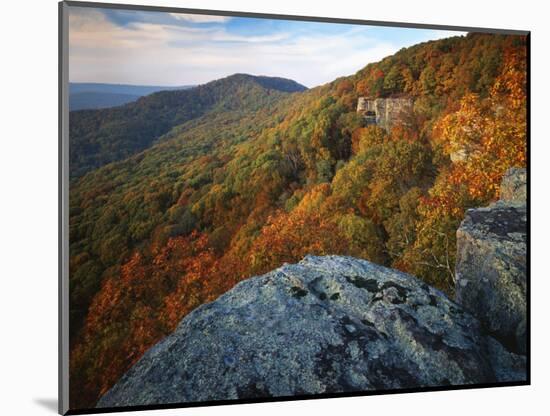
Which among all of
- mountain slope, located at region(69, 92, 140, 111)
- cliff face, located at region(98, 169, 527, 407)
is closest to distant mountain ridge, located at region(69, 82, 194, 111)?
mountain slope, located at region(69, 92, 140, 111)

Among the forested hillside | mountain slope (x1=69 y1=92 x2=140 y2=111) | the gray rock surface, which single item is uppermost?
mountain slope (x1=69 y1=92 x2=140 y2=111)

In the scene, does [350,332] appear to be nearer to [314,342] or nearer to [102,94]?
[314,342]

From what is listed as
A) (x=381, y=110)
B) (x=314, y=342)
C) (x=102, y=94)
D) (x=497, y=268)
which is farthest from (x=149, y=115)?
(x=497, y=268)

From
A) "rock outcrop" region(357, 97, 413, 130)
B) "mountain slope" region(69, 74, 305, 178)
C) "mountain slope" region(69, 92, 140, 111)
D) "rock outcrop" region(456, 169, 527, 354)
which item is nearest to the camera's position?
"mountain slope" region(69, 92, 140, 111)

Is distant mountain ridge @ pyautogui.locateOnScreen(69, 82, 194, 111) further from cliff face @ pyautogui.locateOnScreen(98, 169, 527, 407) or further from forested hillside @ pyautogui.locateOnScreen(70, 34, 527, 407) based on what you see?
cliff face @ pyautogui.locateOnScreen(98, 169, 527, 407)

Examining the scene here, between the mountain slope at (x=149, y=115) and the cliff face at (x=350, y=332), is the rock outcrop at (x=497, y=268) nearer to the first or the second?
the cliff face at (x=350, y=332)

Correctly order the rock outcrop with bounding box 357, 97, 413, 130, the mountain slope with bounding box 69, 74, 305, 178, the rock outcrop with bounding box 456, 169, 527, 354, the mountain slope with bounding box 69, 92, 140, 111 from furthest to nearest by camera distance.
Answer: the rock outcrop with bounding box 357, 97, 413, 130 < the rock outcrop with bounding box 456, 169, 527, 354 < the mountain slope with bounding box 69, 74, 305, 178 < the mountain slope with bounding box 69, 92, 140, 111
